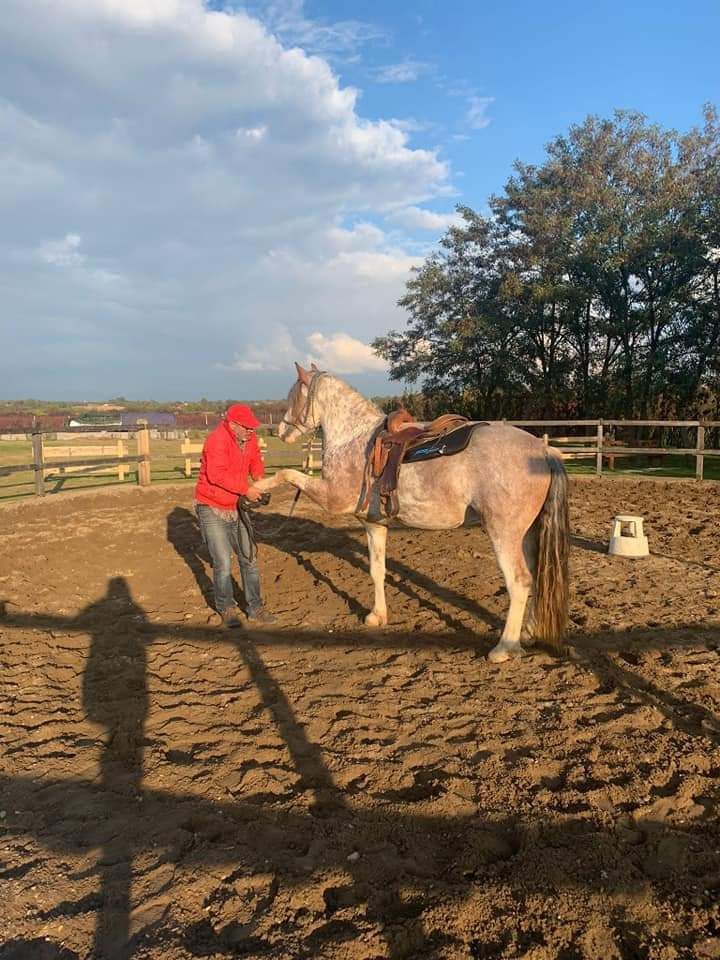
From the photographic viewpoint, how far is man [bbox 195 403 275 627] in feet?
17.7

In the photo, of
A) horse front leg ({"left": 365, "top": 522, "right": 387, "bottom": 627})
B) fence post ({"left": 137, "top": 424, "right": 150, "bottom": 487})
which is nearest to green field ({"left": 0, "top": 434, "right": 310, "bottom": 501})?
fence post ({"left": 137, "top": 424, "right": 150, "bottom": 487})

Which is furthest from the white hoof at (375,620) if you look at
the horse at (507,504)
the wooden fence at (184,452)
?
the wooden fence at (184,452)

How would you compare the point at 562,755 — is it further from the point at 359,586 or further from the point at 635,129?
the point at 635,129

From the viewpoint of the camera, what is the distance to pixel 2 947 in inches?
Result: 81.5

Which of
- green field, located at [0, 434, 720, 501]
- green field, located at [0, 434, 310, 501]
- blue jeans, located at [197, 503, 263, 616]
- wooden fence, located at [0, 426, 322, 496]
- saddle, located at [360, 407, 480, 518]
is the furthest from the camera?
green field, located at [0, 434, 720, 501]

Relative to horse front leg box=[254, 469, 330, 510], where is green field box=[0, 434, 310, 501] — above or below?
below

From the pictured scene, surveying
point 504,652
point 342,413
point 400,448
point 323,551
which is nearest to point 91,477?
point 323,551

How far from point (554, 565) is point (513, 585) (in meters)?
0.34

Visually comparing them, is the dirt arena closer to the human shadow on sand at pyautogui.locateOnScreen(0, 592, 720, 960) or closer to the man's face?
the human shadow on sand at pyautogui.locateOnScreen(0, 592, 720, 960)

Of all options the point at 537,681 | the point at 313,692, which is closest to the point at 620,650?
the point at 537,681

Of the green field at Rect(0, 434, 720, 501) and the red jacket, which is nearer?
the red jacket

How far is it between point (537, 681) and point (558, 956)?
2228 millimetres

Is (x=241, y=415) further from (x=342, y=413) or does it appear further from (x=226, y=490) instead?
(x=342, y=413)

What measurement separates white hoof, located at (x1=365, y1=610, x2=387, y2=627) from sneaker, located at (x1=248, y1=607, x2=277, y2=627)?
2.95 feet
